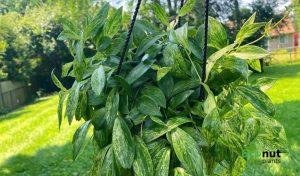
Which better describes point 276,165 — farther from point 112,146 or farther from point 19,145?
point 19,145

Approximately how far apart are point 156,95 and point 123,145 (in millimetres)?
183

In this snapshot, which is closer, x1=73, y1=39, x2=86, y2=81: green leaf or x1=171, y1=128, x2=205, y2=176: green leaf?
x1=171, y1=128, x2=205, y2=176: green leaf

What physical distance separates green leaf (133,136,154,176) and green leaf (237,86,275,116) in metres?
0.35

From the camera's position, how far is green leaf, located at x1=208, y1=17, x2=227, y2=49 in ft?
4.75

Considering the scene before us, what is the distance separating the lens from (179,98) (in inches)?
53.8

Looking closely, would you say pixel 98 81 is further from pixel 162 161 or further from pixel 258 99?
pixel 258 99

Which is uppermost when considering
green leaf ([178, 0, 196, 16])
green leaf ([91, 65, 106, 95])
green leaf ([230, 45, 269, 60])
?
green leaf ([178, 0, 196, 16])

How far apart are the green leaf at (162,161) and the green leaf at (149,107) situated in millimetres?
108

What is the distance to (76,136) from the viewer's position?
1448mm

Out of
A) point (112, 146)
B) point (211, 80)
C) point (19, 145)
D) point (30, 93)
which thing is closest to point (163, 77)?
point (211, 80)

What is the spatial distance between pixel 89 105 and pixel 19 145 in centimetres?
984

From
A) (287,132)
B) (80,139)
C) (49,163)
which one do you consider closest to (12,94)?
(49,163)

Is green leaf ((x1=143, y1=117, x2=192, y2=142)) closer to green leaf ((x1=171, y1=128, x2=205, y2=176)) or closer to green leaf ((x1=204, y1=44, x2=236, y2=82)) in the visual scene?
green leaf ((x1=171, y1=128, x2=205, y2=176))

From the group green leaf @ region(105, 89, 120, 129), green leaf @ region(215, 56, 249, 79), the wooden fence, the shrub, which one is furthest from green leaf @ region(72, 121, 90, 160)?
the wooden fence
